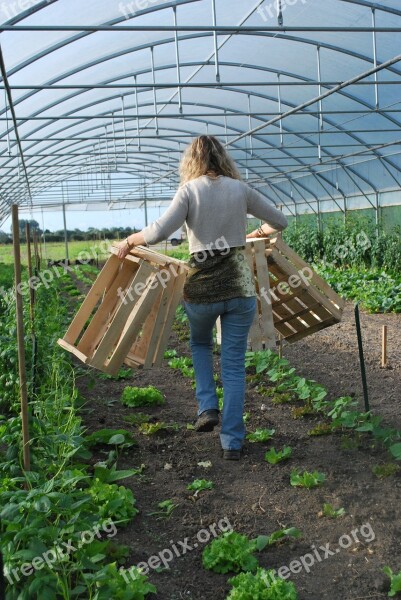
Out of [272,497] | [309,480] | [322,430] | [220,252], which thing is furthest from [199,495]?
[220,252]

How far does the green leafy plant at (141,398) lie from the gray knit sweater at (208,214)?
1534 millimetres

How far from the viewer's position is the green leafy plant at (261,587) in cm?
251

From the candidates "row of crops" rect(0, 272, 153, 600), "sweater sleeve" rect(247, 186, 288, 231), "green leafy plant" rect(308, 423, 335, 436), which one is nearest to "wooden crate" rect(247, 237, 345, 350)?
"sweater sleeve" rect(247, 186, 288, 231)

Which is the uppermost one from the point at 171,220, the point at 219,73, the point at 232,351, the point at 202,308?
the point at 219,73

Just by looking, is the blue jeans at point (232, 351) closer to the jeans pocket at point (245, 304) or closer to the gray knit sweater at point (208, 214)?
the jeans pocket at point (245, 304)

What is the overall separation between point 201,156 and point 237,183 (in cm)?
26

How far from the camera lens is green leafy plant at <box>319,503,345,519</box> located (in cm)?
321

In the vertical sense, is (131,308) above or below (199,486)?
above

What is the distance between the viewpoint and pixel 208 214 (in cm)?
392

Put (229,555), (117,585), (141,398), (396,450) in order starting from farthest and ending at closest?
A: (141,398) → (396,450) → (229,555) → (117,585)

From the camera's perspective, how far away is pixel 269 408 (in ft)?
16.3

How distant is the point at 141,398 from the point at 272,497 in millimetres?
1865

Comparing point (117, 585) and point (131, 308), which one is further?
point (131, 308)

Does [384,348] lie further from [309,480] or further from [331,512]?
[331,512]
